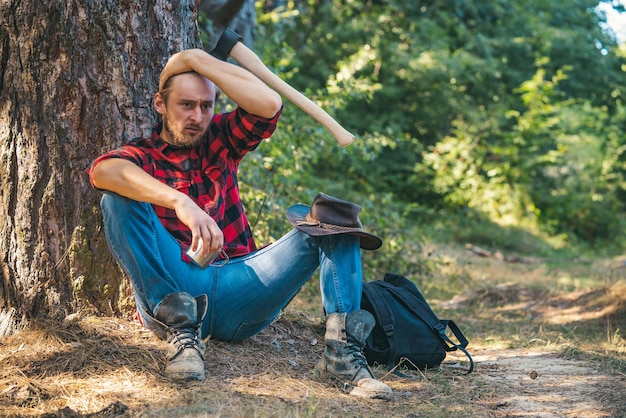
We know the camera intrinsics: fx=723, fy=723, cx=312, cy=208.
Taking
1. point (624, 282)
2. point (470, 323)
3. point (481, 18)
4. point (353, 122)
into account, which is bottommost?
point (470, 323)

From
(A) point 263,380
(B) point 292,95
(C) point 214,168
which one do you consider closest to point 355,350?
(A) point 263,380

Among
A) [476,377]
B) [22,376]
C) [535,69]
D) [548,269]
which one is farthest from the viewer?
[535,69]

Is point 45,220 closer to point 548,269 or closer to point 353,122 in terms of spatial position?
point 548,269

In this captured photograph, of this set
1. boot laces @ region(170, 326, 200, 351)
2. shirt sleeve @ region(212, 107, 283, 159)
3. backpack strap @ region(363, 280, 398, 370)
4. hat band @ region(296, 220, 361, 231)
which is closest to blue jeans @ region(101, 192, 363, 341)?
hat band @ region(296, 220, 361, 231)

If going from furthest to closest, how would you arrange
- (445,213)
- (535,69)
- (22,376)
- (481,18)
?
(535,69) → (445,213) → (481,18) → (22,376)

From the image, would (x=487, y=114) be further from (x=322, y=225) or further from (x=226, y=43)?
(x=322, y=225)

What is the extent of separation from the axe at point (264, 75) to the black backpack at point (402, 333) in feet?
2.98

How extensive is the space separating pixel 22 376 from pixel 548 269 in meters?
7.72

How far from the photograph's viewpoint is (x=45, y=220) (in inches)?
135

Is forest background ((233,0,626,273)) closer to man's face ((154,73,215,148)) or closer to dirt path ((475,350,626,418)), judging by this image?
dirt path ((475,350,626,418))

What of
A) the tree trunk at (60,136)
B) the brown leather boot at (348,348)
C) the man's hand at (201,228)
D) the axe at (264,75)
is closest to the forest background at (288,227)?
the tree trunk at (60,136)

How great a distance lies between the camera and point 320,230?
310cm

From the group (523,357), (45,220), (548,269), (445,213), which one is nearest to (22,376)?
(45,220)

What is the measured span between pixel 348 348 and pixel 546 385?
1108 millimetres
